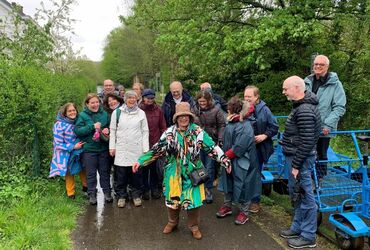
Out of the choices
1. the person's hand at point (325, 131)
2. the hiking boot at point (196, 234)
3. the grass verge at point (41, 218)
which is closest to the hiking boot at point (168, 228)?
the hiking boot at point (196, 234)

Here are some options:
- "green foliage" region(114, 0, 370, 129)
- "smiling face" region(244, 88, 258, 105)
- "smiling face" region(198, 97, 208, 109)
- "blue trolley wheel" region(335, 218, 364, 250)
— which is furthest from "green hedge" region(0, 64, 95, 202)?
"green foliage" region(114, 0, 370, 129)

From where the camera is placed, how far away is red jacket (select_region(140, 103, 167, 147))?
19.1 feet

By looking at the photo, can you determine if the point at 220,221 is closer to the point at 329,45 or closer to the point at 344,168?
the point at 344,168

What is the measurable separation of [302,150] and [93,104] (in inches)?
132

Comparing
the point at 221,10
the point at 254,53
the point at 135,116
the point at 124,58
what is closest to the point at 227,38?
the point at 254,53

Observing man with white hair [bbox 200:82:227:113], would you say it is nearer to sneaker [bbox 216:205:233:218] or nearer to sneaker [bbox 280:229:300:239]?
sneaker [bbox 216:205:233:218]

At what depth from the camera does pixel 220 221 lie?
198 inches

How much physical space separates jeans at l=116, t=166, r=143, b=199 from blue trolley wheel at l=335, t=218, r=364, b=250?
315 cm

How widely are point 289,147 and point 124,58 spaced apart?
3608cm

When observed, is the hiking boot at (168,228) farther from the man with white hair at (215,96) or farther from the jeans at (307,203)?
the man with white hair at (215,96)

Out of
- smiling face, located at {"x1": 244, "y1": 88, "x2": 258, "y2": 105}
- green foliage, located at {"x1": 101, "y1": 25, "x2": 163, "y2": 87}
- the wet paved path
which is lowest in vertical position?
the wet paved path

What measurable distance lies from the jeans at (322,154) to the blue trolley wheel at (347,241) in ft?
2.77

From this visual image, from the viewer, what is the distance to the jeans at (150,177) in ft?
19.7

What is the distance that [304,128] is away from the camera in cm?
385
